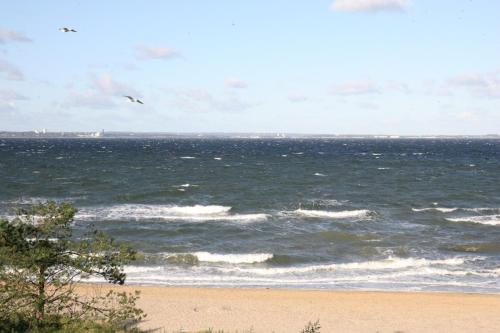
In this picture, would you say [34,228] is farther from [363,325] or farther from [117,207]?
[117,207]

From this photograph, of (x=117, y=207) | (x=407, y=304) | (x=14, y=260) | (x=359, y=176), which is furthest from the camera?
(x=359, y=176)

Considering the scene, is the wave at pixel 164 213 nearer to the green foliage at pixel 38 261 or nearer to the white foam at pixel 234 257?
the white foam at pixel 234 257

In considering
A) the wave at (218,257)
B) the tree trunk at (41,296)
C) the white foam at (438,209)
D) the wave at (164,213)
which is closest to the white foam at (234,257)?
the wave at (218,257)

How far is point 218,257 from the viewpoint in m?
28.0

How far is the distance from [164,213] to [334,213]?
42.5 ft

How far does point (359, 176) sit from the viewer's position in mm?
73250

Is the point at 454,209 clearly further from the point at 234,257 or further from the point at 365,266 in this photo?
the point at 234,257

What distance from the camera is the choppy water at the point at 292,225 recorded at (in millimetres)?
25219

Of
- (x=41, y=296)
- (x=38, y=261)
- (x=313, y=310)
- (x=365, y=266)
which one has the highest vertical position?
(x=38, y=261)

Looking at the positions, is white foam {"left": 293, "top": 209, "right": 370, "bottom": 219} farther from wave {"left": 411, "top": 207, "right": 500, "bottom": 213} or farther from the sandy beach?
the sandy beach

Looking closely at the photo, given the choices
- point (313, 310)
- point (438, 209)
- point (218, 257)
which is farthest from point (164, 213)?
point (313, 310)

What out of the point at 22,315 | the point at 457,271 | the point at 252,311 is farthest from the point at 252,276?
the point at 22,315

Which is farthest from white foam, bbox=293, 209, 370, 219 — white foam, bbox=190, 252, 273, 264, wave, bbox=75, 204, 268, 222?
white foam, bbox=190, 252, 273, 264

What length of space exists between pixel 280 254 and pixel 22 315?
18.0 metres
